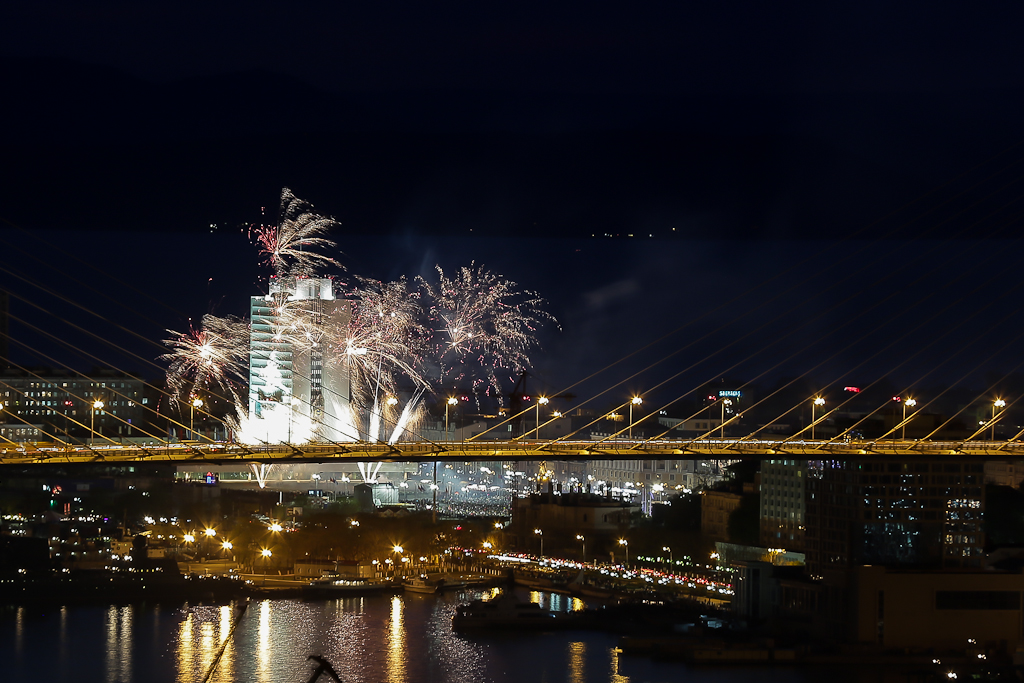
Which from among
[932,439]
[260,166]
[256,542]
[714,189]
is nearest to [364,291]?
[260,166]

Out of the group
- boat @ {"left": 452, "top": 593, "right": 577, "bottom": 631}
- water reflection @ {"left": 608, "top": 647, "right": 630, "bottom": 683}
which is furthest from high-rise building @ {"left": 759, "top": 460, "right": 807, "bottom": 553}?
water reflection @ {"left": 608, "top": 647, "right": 630, "bottom": 683}

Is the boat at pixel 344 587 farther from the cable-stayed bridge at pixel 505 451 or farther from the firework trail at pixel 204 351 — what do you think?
the cable-stayed bridge at pixel 505 451

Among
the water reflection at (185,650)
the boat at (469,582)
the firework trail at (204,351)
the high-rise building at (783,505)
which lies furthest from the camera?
the firework trail at (204,351)

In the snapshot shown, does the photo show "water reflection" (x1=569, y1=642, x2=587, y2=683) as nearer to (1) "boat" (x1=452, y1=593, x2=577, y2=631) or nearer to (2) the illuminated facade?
(1) "boat" (x1=452, y1=593, x2=577, y2=631)

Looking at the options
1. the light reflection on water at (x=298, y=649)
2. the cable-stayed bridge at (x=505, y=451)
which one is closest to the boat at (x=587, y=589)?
the light reflection on water at (x=298, y=649)

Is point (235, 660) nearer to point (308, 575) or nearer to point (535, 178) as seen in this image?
point (308, 575)
